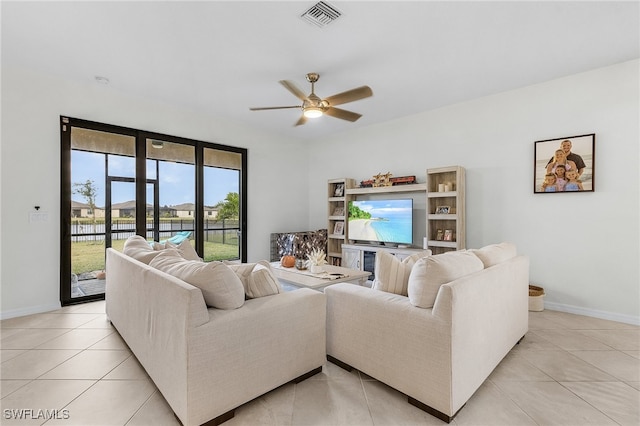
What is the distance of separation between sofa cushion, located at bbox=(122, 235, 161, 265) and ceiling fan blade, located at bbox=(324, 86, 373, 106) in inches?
83.9

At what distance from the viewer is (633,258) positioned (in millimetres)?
3082

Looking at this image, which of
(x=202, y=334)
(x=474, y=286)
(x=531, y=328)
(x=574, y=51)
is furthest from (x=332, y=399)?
(x=574, y=51)

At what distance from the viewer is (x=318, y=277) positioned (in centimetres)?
316

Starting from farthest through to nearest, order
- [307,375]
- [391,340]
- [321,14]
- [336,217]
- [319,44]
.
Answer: [336,217] → [319,44] → [321,14] → [307,375] → [391,340]

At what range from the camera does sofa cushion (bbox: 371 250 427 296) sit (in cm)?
206

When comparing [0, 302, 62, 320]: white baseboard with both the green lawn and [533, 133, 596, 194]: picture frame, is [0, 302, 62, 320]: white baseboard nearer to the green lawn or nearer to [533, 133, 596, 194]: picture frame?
the green lawn

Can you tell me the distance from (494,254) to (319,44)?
7.49 ft

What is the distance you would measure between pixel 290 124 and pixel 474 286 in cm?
420

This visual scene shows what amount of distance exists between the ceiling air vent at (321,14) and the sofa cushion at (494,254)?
2083mm

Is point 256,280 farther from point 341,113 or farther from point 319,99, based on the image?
point 341,113

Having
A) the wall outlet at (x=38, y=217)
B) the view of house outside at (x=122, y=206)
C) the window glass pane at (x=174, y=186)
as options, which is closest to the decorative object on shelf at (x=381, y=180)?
the view of house outside at (x=122, y=206)

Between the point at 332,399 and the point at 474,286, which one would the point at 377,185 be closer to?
the point at 474,286

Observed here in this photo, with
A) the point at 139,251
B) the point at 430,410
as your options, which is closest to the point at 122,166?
the point at 139,251

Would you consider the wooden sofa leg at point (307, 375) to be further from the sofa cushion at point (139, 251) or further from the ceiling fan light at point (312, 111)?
the ceiling fan light at point (312, 111)
